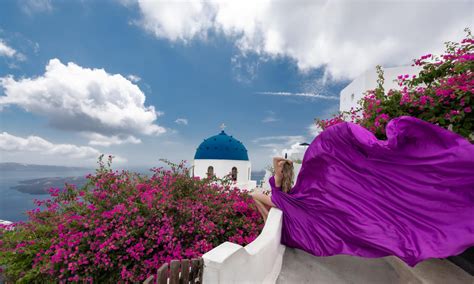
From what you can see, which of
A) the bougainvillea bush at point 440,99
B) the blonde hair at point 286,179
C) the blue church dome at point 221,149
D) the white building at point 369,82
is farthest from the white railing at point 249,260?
the blue church dome at point 221,149

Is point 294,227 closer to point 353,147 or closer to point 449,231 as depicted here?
point 353,147

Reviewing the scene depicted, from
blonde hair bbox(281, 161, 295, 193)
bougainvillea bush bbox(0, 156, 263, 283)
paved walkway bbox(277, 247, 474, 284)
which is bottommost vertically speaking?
paved walkway bbox(277, 247, 474, 284)

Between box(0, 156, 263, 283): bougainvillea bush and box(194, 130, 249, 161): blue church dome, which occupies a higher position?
box(194, 130, 249, 161): blue church dome

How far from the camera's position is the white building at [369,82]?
1102cm

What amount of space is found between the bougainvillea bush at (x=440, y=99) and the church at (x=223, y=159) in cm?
1230

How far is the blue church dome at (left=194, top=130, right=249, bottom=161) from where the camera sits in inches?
639

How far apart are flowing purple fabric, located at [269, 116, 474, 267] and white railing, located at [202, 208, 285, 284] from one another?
0.45 m

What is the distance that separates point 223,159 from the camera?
16.1 meters

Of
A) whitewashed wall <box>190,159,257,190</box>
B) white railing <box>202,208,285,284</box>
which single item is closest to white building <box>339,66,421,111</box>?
whitewashed wall <box>190,159,257,190</box>

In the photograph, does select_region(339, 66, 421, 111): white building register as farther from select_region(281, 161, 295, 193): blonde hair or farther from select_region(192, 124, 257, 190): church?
select_region(281, 161, 295, 193): blonde hair

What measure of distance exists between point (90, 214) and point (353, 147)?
13.0ft

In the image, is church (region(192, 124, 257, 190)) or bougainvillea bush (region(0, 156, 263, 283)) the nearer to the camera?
bougainvillea bush (region(0, 156, 263, 283))

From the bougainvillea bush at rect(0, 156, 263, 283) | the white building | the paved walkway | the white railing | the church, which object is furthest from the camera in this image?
the church

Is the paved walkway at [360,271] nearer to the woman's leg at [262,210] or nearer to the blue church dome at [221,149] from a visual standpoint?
the woman's leg at [262,210]
